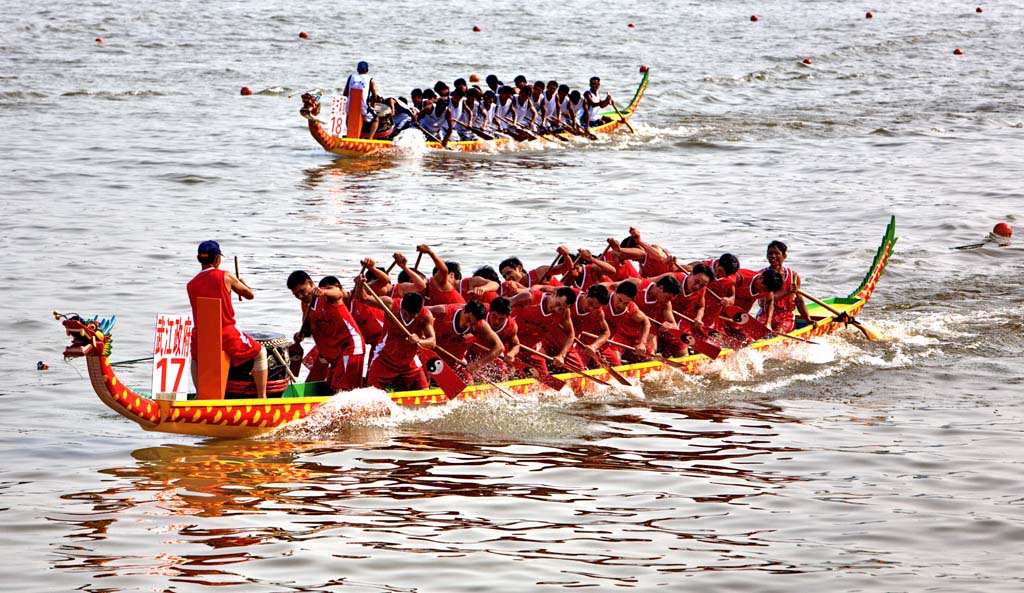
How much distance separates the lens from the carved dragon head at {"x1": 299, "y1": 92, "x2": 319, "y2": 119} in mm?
22812

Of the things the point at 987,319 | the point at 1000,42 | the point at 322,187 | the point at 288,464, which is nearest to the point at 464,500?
the point at 288,464

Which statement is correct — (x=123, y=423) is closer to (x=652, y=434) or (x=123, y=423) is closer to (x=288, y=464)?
(x=288, y=464)

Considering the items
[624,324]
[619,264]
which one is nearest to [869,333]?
[619,264]

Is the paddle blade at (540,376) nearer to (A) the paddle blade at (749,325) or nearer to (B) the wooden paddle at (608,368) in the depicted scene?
(B) the wooden paddle at (608,368)

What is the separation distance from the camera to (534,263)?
18312 millimetres

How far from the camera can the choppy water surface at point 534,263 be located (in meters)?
8.47

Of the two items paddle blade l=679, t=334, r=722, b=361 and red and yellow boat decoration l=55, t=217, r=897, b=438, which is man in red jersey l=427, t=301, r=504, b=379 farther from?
paddle blade l=679, t=334, r=722, b=361

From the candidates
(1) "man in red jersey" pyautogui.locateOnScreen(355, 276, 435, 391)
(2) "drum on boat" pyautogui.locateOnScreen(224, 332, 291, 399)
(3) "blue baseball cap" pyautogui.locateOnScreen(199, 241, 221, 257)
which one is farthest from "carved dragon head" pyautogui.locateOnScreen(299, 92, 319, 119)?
(3) "blue baseball cap" pyautogui.locateOnScreen(199, 241, 221, 257)

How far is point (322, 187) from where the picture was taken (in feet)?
76.9

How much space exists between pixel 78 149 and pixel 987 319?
17958 millimetres

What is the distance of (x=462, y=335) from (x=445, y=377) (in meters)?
0.60

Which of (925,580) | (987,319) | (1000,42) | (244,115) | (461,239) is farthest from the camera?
(1000,42)

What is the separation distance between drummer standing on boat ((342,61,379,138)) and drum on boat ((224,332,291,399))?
12674 millimetres

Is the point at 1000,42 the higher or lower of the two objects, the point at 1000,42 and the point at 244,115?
the higher
